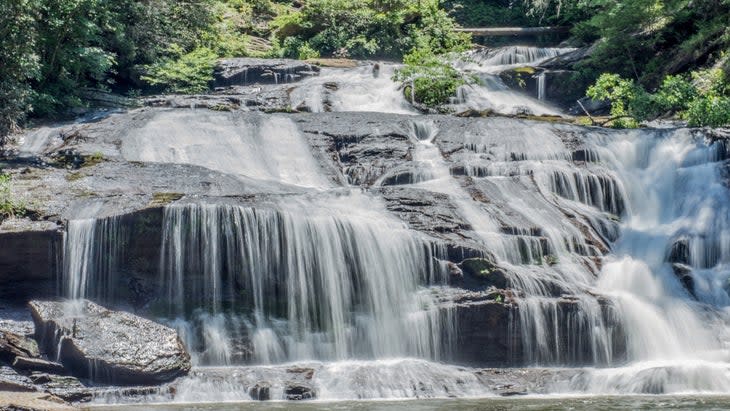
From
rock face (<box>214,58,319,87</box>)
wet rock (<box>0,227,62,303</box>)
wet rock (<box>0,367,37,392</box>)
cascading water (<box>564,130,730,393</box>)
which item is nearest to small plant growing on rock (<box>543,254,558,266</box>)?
cascading water (<box>564,130,730,393</box>)

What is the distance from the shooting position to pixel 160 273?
14.0m

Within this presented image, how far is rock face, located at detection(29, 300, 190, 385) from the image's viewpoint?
11977 millimetres

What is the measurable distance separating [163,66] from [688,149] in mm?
15597

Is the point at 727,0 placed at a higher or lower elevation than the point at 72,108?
higher

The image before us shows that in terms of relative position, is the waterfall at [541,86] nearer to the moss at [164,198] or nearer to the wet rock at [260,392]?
the moss at [164,198]

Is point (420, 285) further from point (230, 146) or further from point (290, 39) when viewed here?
point (290, 39)

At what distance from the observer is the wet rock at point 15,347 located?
39.9ft

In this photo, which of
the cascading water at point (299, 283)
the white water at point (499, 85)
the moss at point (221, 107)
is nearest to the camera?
the cascading water at point (299, 283)

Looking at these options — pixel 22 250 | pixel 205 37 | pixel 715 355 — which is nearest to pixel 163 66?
pixel 205 37

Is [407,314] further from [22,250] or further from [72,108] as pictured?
[72,108]

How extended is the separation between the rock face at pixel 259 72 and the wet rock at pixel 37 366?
1633 cm

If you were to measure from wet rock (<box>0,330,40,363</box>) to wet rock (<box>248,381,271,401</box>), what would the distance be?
3.11m

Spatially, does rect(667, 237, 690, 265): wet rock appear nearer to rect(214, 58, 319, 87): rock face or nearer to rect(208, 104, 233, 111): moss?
rect(208, 104, 233, 111): moss

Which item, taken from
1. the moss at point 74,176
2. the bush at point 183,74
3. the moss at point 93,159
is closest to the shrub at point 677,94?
the bush at point 183,74
